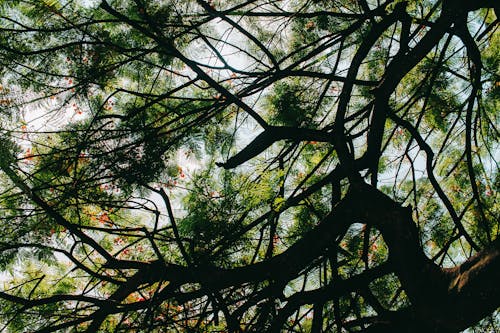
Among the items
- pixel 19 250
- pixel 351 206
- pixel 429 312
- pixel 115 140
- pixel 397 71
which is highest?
pixel 115 140

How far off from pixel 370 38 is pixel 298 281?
1628 millimetres

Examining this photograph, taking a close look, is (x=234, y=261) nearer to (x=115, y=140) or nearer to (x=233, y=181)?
(x=233, y=181)

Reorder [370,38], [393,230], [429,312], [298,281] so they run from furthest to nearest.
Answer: [298,281] < [370,38] < [393,230] < [429,312]

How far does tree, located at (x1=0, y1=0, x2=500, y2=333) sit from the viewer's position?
49.9 inches

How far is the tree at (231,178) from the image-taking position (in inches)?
49.9

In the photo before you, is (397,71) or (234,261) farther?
(234,261)

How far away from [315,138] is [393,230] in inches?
23.8

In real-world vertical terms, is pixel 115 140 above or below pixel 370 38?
above

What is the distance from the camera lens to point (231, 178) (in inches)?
82.7

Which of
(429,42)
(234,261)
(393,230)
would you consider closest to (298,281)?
(234,261)

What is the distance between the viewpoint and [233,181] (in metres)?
2.12

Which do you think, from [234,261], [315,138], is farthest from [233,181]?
[315,138]

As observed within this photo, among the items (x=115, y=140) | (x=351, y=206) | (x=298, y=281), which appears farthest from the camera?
(x=298, y=281)

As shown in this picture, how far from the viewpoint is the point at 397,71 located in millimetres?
1459
